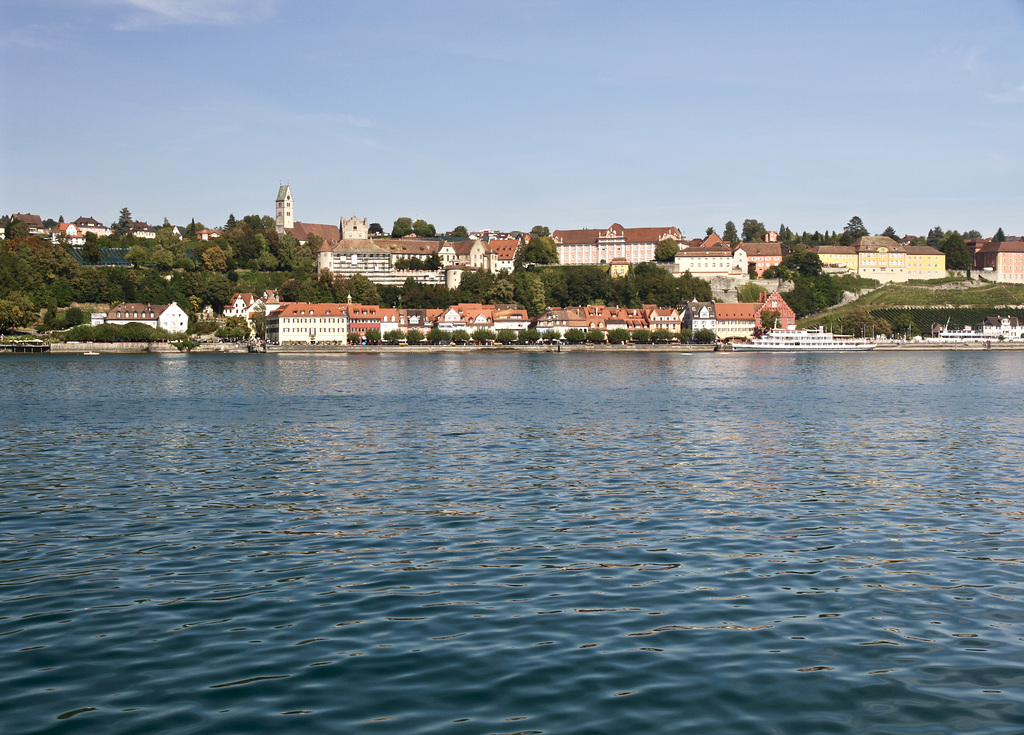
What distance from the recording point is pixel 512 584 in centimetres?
1124

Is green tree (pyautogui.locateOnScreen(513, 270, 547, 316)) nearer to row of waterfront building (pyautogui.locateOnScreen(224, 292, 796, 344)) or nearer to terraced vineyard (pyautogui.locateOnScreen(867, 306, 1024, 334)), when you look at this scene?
row of waterfront building (pyautogui.locateOnScreen(224, 292, 796, 344))

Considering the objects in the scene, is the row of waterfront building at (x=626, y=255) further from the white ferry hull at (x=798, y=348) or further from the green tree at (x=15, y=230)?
the green tree at (x=15, y=230)

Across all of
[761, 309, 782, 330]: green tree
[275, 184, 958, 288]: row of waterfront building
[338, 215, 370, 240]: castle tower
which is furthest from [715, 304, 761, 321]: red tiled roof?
[338, 215, 370, 240]: castle tower

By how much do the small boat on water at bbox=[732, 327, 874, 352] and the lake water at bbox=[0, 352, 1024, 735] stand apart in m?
89.9

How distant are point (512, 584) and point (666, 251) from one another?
14299 centimetres

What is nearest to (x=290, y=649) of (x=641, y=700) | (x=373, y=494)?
(x=641, y=700)

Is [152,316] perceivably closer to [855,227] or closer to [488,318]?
[488,318]

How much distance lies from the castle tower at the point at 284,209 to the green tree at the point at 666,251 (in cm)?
6882

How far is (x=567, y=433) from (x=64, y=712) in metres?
21.0

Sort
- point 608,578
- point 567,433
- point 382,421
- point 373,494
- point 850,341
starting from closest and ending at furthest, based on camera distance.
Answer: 1. point 608,578
2. point 373,494
3. point 567,433
4. point 382,421
5. point 850,341

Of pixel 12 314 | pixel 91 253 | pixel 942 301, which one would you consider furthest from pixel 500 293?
pixel 942 301

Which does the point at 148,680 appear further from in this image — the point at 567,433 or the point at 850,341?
the point at 850,341

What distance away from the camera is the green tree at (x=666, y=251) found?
150625 mm

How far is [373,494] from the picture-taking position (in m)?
17.4
